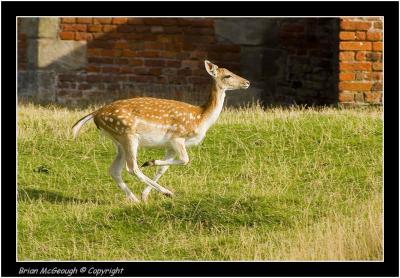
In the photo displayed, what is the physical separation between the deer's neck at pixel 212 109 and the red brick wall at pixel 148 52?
611 cm

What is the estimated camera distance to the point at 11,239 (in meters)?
9.66

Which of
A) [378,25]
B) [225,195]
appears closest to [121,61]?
[378,25]

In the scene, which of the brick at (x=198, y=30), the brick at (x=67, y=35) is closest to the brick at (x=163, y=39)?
the brick at (x=198, y=30)

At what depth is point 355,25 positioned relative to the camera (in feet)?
48.1

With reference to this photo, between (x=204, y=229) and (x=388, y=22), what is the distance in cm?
341

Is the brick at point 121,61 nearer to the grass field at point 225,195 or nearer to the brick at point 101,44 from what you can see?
the brick at point 101,44

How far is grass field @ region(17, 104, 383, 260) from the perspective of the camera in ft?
30.6

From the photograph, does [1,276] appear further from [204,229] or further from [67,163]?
[67,163]

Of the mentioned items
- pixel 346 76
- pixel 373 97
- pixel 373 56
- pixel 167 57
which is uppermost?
pixel 167 57

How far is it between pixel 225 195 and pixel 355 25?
17.1ft

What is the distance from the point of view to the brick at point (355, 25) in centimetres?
1463

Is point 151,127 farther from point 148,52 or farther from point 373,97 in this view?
point 148,52

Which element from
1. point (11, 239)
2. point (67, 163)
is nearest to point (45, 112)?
point (67, 163)

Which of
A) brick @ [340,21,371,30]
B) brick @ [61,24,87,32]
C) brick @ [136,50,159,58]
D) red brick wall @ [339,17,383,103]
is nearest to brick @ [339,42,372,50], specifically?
red brick wall @ [339,17,383,103]
